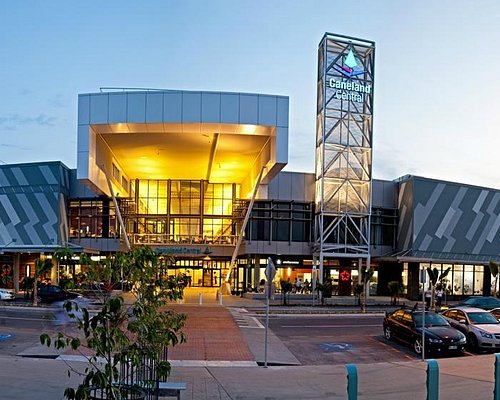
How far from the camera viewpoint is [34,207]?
5206 cm

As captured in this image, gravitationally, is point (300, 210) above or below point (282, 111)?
below

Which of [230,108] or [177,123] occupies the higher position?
[230,108]

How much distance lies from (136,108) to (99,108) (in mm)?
2274

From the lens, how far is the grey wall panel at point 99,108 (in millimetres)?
36375

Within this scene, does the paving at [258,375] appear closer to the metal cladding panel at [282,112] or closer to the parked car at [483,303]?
the parked car at [483,303]

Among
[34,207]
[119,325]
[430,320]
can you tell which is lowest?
[430,320]

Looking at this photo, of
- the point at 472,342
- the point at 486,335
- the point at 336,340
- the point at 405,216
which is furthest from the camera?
the point at 405,216

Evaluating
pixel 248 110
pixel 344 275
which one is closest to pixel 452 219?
pixel 344 275

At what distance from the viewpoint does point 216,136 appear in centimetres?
4066

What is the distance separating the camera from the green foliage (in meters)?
6.48

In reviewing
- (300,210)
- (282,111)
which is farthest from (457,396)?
(300,210)

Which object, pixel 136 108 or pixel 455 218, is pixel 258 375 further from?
pixel 455 218

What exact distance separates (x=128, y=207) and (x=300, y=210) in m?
16.9

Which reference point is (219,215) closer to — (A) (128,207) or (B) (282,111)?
(A) (128,207)
